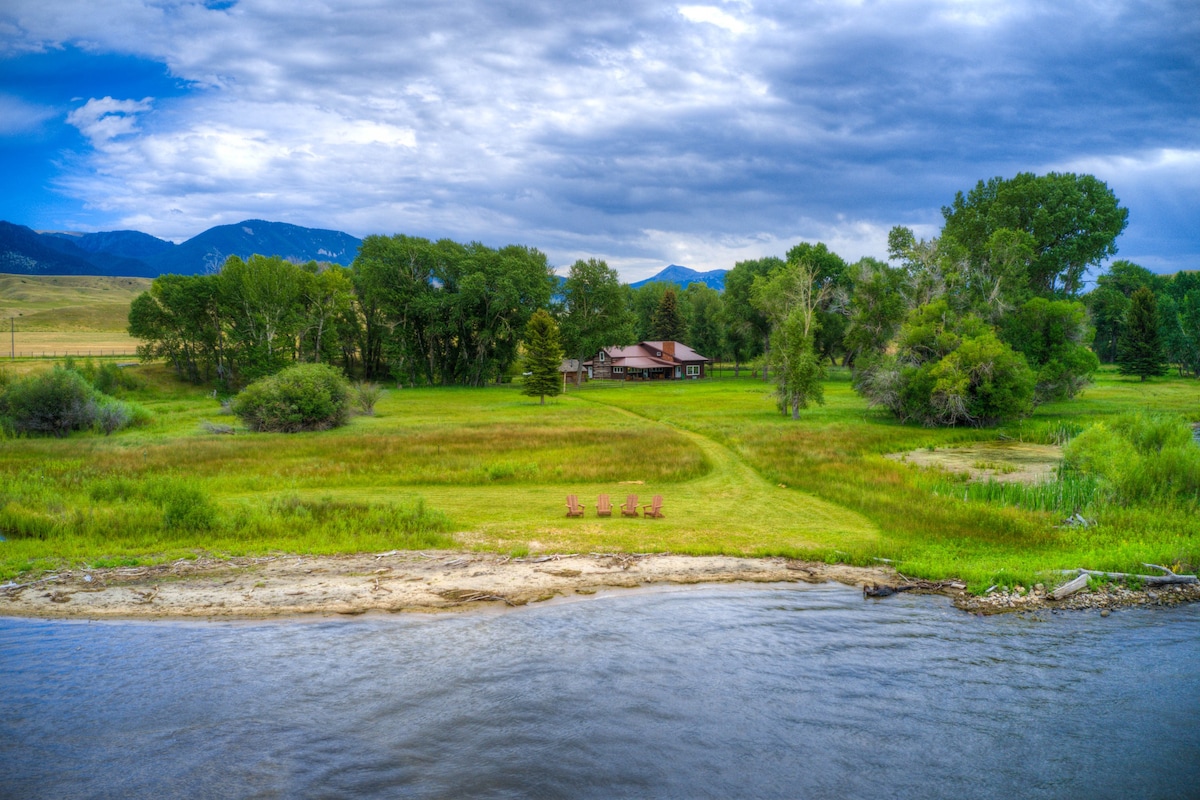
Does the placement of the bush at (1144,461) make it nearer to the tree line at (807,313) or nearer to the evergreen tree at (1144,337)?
the tree line at (807,313)

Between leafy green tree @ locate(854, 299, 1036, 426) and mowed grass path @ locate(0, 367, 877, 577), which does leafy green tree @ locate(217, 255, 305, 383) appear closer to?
mowed grass path @ locate(0, 367, 877, 577)

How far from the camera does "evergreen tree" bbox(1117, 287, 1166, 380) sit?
8069 cm

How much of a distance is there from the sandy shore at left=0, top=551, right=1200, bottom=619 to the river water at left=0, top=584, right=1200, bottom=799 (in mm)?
649

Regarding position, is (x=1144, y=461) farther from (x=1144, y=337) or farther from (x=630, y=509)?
(x=1144, y=337)

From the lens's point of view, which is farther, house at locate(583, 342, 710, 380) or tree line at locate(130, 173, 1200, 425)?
Result: house at locate(583, 342, 710, 380)

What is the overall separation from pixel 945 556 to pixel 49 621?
20461mm

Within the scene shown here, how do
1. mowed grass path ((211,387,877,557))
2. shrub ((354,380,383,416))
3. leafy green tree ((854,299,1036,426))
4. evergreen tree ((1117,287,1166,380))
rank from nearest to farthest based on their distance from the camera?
1. mowed grass path ((211,387,877,557))
2. leafy green tree ((854,299,1036,426))
3. shrub ((354,380,383,416))
4. evergreen tree ((1117,287,1166,380))

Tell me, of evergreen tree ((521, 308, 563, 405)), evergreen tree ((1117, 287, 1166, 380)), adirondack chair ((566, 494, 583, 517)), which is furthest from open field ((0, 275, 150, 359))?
evergreen tree ((1117, 287, 1166, 380))

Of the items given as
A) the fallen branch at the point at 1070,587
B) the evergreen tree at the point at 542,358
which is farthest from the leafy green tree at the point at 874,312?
the fallen branch at the point at 1070,587

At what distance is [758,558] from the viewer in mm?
17875

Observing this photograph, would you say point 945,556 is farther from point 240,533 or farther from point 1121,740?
point 240,533

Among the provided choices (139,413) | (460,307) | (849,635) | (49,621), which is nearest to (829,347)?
(460,307)

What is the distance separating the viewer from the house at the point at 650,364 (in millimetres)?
106488

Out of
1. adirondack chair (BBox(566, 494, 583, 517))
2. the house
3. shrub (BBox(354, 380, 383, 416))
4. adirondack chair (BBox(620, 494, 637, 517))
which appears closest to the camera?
adirondack chair (BBox(566, 494, 583, 517))
